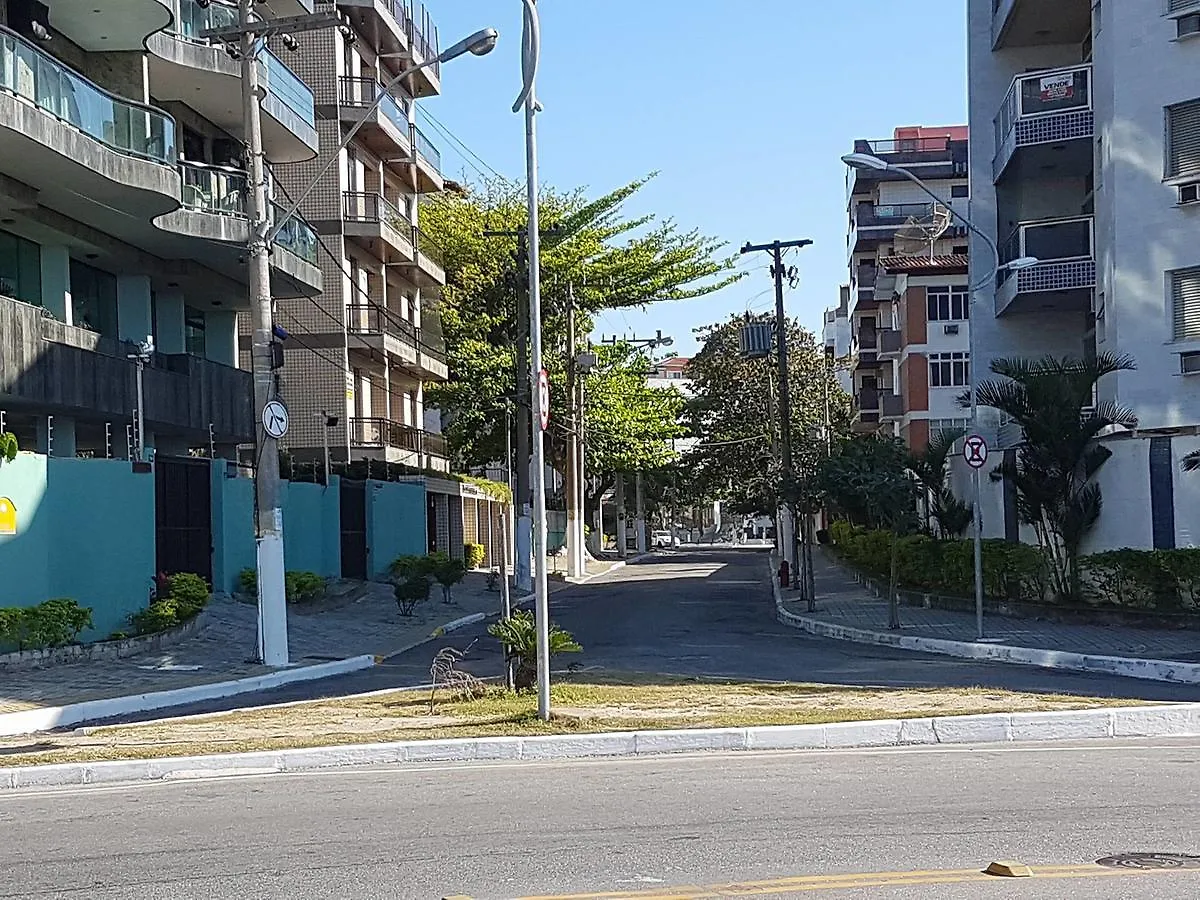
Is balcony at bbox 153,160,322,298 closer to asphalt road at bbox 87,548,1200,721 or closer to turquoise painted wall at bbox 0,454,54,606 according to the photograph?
asphalt road at bbox 87,548,1200,721

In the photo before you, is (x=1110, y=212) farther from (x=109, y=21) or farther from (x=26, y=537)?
(x=26, y=537)

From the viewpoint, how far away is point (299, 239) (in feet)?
115

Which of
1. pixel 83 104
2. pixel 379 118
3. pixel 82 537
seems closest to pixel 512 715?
pixel 82 537

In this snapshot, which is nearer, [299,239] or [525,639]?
[525,639]

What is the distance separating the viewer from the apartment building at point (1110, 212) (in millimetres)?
26719

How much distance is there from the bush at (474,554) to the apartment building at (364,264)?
320 centimetres

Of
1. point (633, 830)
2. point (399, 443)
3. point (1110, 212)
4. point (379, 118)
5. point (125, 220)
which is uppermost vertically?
point (379, 118)

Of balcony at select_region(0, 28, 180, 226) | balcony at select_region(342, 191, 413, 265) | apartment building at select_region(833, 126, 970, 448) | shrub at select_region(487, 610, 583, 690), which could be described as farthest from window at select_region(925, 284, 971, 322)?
shrub at select_region(487, 610, 583, 690)

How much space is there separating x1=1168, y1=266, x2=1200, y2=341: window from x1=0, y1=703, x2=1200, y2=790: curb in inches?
632

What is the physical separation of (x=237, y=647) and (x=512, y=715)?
9941mm

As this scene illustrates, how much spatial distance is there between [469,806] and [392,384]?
1652 inches

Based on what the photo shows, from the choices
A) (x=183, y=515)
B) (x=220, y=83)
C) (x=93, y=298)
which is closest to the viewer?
(x=183, y=515)

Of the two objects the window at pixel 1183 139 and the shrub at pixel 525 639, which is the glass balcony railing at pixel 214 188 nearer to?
the shrub at pixel 525 639

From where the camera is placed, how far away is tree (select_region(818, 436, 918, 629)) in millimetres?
27359
